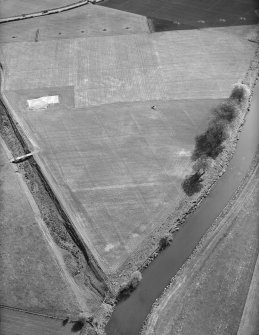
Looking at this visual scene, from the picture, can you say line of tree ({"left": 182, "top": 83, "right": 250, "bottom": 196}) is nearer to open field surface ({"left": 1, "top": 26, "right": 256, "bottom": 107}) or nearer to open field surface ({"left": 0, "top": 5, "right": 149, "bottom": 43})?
open field surface ({"left": 1, "top": 26, "right": 256, "bottom": 107})

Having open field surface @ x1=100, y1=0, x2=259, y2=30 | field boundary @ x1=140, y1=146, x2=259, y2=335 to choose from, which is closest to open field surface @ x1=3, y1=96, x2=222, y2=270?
field boundary @ x1=140, y1=146, x2=259, y2=335

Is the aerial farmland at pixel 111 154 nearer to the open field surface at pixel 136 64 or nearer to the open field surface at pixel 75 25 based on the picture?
the open field surface at pixel 136 64

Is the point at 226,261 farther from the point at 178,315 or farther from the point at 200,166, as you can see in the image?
the point at 200,166

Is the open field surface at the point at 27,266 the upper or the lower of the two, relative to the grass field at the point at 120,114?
lower

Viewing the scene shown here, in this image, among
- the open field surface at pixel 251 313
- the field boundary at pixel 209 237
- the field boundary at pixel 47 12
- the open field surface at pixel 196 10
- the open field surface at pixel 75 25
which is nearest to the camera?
the open field surface at pixel 251 313

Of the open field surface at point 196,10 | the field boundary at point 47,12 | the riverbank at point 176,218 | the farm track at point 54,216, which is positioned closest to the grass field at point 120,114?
the riverbank at point 176,218

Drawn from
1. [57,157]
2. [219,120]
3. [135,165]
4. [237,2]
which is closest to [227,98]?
[219,120]
